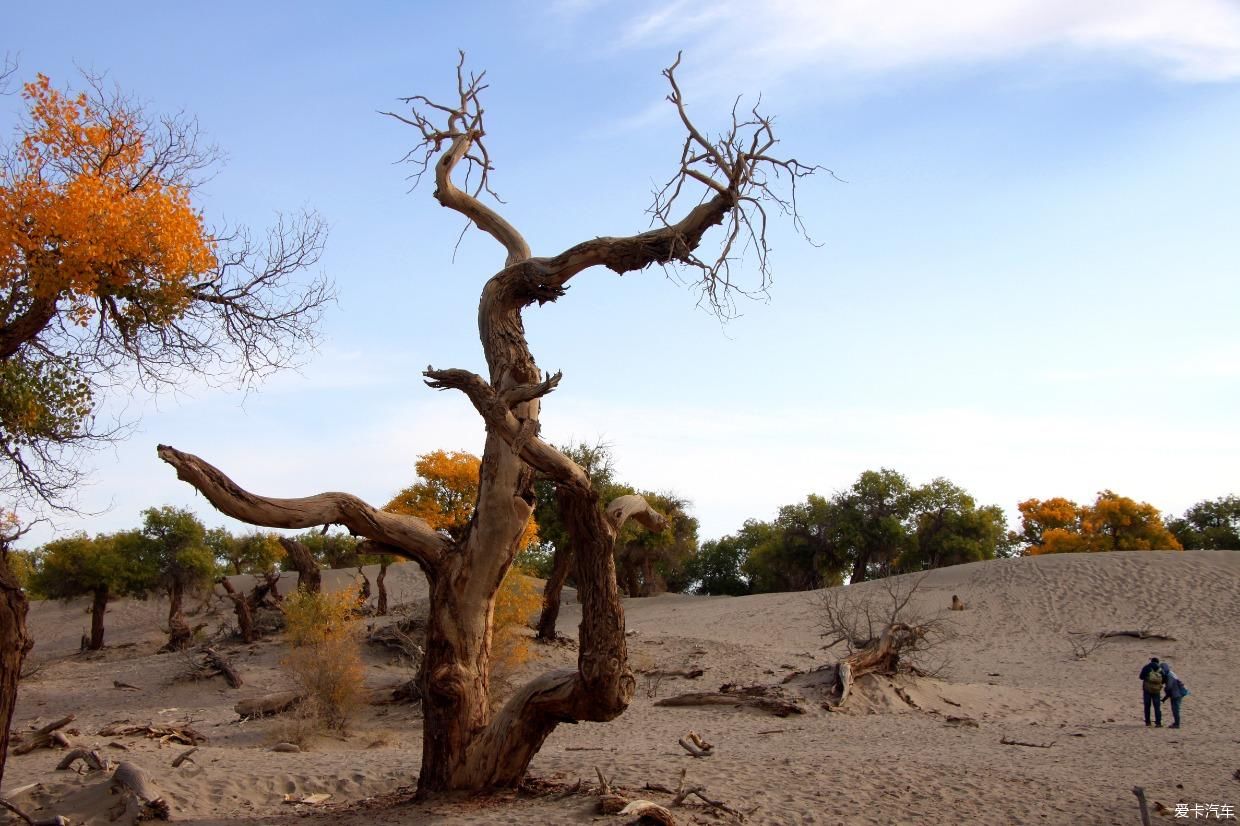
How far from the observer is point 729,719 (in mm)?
15477

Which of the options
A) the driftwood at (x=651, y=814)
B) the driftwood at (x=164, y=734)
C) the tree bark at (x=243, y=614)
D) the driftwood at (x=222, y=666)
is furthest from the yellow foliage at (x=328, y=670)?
the driftwood at (x=651, y=814)

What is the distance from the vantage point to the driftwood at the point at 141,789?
8219 millimetres

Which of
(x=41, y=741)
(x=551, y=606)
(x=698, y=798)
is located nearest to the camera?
(x=698, y=798)

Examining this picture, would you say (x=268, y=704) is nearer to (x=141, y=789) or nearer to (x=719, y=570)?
(x=141, y=789)

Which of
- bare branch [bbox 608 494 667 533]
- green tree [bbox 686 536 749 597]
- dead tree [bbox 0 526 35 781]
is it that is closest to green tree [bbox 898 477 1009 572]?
green tree [bbox 686 536 749 597]

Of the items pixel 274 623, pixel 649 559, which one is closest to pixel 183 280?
pixel 274 623

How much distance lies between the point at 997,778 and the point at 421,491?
737 inches

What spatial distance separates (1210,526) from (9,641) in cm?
6051

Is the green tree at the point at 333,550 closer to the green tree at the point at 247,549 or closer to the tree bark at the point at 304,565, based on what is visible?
the green tree at the point at 247,549

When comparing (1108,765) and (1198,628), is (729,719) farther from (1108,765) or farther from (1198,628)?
(1198,628)

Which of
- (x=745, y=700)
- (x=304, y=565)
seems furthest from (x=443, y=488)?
(x=745, y=700)

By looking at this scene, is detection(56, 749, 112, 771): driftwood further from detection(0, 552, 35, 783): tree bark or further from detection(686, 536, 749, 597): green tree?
detection(686, 536, 749, 597): green tree

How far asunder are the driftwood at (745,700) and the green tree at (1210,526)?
152 ft

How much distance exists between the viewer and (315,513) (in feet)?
24.4
